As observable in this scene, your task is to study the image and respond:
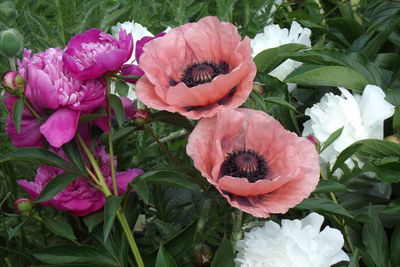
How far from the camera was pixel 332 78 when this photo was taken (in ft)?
2.95

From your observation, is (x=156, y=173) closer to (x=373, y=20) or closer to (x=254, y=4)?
(x=373, y=20)

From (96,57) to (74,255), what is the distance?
226mm

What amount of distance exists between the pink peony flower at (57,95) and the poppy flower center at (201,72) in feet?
0.32

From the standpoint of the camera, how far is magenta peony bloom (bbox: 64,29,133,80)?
0.66 meters

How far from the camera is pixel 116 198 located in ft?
2.13

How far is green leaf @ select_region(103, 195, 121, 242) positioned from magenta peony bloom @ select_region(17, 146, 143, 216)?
7cm

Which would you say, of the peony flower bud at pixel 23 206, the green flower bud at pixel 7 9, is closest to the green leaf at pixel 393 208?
the peony flower bud at pixel 23 206

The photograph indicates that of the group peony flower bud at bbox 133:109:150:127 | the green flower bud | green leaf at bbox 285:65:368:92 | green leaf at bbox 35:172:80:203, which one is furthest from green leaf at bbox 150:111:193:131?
the green flower bud

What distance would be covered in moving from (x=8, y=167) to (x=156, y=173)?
0.29m

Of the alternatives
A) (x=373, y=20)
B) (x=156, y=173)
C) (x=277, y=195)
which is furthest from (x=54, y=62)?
(x=373, y=20)

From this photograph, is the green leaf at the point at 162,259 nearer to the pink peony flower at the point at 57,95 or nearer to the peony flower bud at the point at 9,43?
the pink peony flower at the point at 57,95

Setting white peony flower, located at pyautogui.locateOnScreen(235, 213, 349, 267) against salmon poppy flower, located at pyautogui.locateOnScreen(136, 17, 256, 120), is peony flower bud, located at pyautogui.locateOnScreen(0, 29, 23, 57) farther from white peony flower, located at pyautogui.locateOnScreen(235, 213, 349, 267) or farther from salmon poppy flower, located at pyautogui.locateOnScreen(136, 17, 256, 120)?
white peony flower, located at pyautogui.locateOnScreen(235, 213, 349, 267)

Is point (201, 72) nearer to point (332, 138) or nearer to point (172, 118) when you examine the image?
point (172, 118)

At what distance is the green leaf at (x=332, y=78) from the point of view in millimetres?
889
